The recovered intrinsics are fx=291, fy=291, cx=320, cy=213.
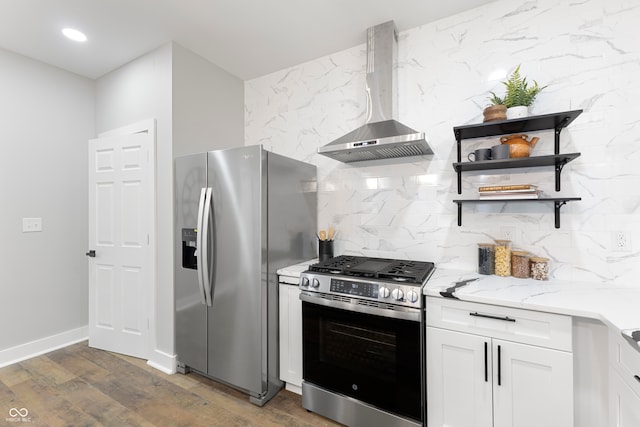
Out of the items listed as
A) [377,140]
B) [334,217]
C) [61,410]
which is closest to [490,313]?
[377,140]

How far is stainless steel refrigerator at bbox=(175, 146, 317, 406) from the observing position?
208 centimetres

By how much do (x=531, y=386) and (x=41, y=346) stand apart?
4050 millimetres

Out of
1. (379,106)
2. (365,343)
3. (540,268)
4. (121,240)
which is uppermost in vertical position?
(379,106)

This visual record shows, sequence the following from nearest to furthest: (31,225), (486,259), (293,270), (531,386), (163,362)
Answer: (531,386)
(486,259)
(293,270)
(163,362)
(31,225)

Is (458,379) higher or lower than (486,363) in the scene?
lower

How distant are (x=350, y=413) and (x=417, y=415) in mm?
427

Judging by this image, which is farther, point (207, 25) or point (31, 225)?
point (31, 225)

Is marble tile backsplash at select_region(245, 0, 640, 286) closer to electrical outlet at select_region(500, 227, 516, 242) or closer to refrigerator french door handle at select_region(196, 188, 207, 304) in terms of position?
electrical outlet at select_region(500, 227, 516, 242)

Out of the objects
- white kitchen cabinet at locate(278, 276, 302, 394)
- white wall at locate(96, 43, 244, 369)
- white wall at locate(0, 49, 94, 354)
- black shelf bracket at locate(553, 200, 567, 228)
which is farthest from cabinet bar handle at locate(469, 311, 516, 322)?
white wall at locate(0, 49, 94, 354)

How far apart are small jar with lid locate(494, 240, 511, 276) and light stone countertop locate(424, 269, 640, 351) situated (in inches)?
2.2

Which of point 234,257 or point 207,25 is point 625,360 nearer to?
point 234,257

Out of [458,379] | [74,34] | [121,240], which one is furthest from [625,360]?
[74,34]

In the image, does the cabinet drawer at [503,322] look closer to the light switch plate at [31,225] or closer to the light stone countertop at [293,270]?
the light stone countertop at [293,270]

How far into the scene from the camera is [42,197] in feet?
9.52
